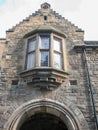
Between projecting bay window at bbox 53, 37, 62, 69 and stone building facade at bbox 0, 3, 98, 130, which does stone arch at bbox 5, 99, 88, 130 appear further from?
projecting bay window at bbox 53, 37, 62, 69

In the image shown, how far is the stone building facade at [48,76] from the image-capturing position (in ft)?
29.6

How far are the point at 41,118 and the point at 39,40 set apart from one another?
11.9 ft

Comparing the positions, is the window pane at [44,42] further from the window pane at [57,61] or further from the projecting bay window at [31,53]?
the window pane at [57,61]

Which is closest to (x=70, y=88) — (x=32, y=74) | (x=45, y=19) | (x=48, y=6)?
(x=32, y=74)

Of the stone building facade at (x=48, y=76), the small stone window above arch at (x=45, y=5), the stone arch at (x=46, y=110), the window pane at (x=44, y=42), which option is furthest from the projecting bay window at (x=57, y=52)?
the small stone window above arch at (x=45, y=5)

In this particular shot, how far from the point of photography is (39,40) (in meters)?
11.0

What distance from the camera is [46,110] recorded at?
9492 mm

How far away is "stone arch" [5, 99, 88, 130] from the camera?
28.3ft

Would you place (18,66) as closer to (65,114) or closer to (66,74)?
(66,74)

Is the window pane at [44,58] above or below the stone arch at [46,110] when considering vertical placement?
above

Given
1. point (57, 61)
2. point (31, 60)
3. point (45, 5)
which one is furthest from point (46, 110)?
point (45, 5)

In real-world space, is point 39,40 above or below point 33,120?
above

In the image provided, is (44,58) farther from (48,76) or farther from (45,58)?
(48,76)

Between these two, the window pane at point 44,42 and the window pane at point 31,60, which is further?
the window pane at point 44,42
